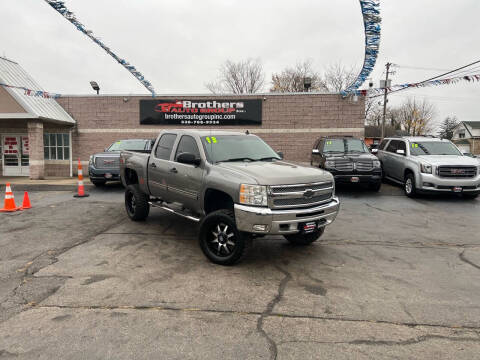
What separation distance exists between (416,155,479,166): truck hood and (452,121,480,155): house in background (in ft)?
195

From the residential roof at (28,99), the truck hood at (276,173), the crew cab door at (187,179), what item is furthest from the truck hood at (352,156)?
the residential roof at (28,99)

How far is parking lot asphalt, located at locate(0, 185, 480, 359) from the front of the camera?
2.82 meters

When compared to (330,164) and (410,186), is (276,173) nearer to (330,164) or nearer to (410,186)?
(330,164)

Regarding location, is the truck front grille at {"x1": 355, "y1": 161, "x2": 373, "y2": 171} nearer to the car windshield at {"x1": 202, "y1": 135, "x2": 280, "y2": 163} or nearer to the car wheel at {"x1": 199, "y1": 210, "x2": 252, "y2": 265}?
the car windshield at {"x1": 202, "y1": 135, "x2": 280, "y2": 163}

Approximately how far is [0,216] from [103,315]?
6.29 m

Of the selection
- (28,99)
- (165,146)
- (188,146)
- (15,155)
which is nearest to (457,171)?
(188,146)

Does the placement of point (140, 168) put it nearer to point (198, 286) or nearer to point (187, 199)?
point (187, 199)

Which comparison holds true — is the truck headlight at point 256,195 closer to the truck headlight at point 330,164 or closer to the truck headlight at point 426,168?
the truck headlight at point 330,164

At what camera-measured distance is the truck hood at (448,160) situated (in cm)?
968

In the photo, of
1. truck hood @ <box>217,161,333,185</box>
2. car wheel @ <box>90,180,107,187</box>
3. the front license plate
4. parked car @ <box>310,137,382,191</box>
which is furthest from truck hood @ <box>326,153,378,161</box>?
car wheel @ <box>90,180,107,187</box>

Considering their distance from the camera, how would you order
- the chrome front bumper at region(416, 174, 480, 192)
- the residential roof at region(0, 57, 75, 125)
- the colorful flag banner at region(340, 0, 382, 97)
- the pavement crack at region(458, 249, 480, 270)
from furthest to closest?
the residential roof at region(0, 57, 75, 125) < the chrome front bumper at region(416, 174, 480, 192) < the colorful flag banner at region(340, 0, 382, 97) < the pavement crack at region(458, 249, 480, 270)

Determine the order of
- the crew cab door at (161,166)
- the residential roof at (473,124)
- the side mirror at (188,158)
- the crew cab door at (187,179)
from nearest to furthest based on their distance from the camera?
1. the side mirror at (188,158)
2. the crew cab door at (187,179)
3. the crew cab door at (161,166)
4. the residential roof at (473,124)

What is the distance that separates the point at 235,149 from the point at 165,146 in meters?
1.52

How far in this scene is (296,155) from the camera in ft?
53.8
